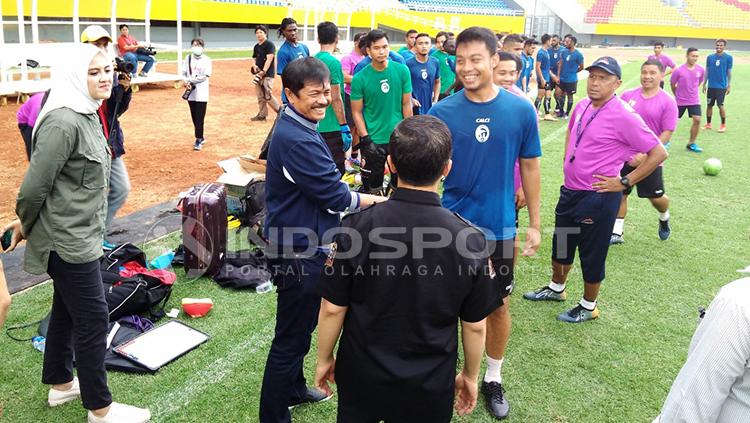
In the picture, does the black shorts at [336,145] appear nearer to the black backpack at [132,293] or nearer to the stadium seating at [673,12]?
the black backpack at [132,293]

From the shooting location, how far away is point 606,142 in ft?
13.9

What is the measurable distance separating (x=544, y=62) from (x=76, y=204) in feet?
48.7

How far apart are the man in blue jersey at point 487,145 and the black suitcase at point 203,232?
269 cm

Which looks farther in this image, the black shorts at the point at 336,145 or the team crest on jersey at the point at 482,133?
the black shorts at the point at 336,145

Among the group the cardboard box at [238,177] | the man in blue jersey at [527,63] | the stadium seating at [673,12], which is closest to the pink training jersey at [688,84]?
the man in blue jersey at [527,63]

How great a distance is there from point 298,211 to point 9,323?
111 inches

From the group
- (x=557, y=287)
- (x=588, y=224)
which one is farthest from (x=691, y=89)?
(x=588, y=224)

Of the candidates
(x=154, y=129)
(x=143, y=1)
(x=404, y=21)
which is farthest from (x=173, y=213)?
(x=404, y=21)

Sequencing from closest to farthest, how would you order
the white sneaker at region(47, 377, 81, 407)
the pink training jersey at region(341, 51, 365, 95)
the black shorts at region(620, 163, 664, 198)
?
the white sneaker at region(47, 377, 81, 407) < the black shorts at region(620, 163, 664, 198) < the pink training jersey at region(341, 51, 365, 95)

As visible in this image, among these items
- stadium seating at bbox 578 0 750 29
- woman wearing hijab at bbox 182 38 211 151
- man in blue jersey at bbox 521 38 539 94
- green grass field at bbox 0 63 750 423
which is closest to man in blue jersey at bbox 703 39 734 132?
man in blue jersey at bbox 521 38 539 94

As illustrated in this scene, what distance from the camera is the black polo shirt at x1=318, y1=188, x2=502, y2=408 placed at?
6.46 feet

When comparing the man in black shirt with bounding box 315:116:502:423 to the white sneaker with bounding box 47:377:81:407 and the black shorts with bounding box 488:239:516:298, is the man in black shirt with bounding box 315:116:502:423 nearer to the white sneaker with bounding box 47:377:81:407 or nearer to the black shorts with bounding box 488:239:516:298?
the black shorts with bounding box 488:239:516:298

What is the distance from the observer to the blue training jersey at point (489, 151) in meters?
3.19

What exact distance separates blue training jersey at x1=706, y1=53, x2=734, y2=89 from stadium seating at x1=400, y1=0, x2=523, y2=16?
3926cm
